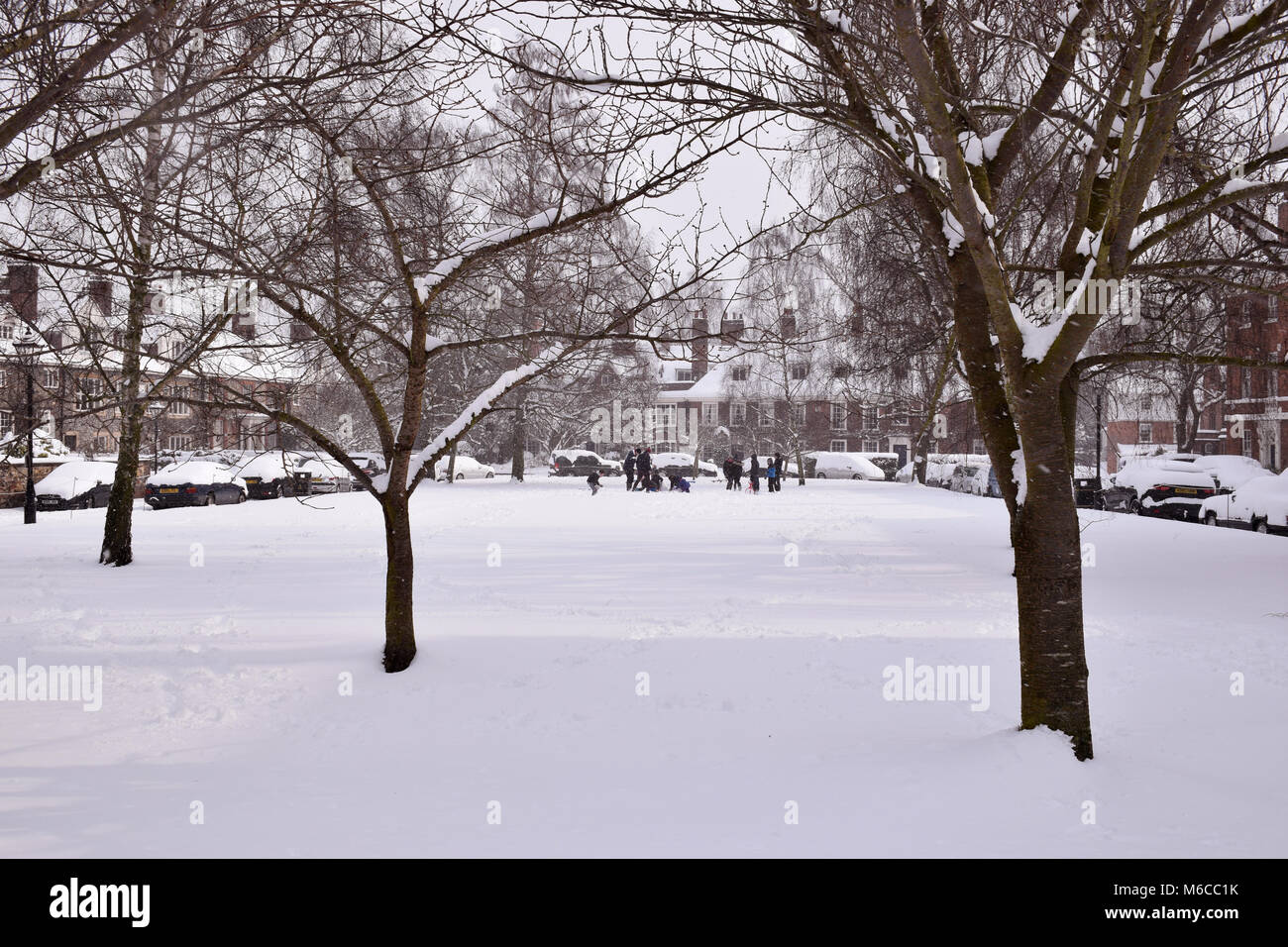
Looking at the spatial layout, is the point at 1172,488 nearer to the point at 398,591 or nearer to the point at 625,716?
the point at 625,716

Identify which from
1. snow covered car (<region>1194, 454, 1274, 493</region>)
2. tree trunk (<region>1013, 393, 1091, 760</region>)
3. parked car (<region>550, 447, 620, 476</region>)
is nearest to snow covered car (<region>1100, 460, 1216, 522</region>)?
snow covered car (<region>1194, 454, 1274, 493</region>)

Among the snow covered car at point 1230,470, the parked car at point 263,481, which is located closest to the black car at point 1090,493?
the snow covered car at point 1230,470

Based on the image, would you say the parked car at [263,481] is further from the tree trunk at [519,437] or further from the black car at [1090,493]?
the black car at [1090,493]

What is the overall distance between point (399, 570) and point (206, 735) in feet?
7.06

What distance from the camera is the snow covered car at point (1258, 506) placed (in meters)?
22.1

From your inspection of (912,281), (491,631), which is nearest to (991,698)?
(491,631)

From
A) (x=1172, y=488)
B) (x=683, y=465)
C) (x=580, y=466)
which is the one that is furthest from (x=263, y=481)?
(x=1172, y=488)

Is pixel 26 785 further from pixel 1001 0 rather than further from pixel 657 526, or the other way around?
pixel 657 526

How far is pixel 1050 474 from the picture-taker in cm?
580

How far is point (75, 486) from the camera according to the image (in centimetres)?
3003

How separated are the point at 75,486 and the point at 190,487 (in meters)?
3.78

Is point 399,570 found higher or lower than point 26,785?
higher

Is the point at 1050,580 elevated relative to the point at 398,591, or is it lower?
elevated

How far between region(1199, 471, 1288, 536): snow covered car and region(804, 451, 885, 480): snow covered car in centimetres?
3043
